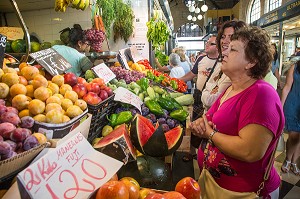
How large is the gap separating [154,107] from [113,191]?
1749mm

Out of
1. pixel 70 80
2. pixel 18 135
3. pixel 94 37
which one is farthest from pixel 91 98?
A: pixel 94 37

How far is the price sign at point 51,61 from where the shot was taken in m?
1.89

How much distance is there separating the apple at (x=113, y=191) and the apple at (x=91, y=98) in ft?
3.21

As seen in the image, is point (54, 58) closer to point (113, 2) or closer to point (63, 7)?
point (63, 7)

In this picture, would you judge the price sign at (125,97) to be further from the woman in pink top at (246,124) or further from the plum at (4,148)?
the plum at (4,148)

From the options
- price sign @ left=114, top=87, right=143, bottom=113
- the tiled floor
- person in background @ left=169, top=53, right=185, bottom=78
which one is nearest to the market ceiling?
person in background @ left=169, top=53, right=185, bottom=78

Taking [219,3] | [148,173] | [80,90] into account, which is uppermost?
[219,3]

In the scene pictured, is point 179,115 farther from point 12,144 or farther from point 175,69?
point 175,69

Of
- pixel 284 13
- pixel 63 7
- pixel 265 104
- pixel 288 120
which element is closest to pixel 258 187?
pixel 265 104

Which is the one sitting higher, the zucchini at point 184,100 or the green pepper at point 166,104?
the green pepper at point 166,104

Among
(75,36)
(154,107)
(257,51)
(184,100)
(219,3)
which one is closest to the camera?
(257,51)

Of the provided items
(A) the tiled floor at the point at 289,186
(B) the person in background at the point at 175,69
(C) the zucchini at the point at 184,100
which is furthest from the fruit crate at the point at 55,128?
(B) the person in background at the point at 175,69

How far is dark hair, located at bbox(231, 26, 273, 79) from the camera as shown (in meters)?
1.53

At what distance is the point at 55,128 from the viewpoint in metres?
1.29
